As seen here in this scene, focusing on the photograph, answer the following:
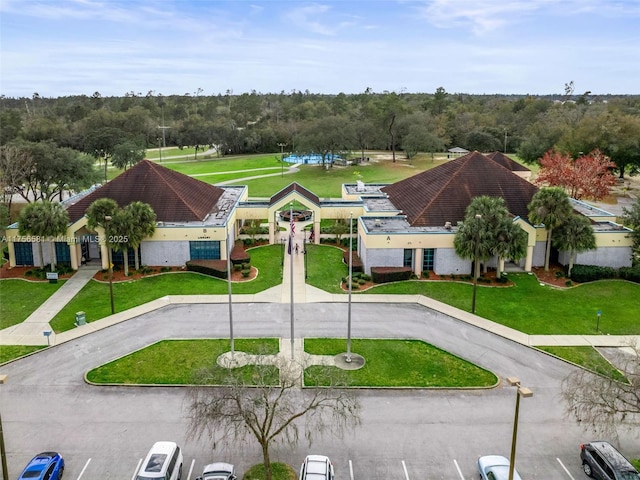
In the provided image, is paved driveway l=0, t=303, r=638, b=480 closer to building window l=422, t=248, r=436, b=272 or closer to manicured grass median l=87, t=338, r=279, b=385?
manicured grass median l=87, t=338, r=279, b=385

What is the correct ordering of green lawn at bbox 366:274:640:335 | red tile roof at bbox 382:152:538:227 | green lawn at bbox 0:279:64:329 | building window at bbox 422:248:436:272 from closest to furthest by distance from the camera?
1. green lawn at bbox 366:274:640:335
2. green lawn at bbox 0:279:64:329
3. building window at bbox 422:248:436:272
4. red tile roof at bbox 382:152:538:227

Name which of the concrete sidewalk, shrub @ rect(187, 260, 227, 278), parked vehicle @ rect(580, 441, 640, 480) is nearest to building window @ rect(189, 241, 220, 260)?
shrub @ rect(187, 260, 227, 278)

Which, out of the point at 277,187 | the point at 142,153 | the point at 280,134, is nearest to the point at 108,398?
the point at 277,187

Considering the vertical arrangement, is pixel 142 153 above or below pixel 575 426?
above

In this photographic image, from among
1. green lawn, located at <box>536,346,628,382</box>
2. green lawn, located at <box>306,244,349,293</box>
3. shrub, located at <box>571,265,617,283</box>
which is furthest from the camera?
shrub, located at <box>571,265,617,283</box>

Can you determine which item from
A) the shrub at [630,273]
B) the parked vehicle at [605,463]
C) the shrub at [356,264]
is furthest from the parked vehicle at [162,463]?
the shrub at [630,273]

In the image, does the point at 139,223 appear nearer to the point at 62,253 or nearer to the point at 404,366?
the point at 62,253

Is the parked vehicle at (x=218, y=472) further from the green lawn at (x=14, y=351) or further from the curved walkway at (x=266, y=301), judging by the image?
the green lawn at (x=14, y=351)

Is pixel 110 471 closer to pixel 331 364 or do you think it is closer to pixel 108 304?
pixel 331 364
